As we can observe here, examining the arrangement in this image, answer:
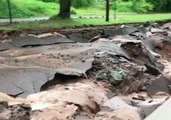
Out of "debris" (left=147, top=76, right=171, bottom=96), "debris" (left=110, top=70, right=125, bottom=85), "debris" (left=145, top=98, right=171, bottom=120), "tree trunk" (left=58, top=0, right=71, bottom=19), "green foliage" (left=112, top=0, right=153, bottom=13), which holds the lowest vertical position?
"green foliage" (left=112, top=0, right=153, bottom=13)

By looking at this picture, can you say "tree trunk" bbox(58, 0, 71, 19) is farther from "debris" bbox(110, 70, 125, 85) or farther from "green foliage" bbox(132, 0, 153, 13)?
"green foliage" bbox(132, 0, 153, 13)

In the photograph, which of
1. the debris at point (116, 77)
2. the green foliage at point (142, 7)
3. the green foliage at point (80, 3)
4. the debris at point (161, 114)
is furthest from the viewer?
the green foliage at point (80, 3)

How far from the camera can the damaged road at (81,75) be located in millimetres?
6754

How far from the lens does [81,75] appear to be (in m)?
8.77

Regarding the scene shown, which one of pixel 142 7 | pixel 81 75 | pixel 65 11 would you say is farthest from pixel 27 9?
pixel 81 75

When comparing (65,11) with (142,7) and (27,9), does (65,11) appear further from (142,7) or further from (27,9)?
(142,7)

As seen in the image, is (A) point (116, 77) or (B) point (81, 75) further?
(A) point (116, 77)

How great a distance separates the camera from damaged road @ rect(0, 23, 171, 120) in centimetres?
675

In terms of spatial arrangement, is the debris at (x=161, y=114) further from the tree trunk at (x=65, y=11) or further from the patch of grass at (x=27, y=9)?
the patch of grass at (x=27, y=9)

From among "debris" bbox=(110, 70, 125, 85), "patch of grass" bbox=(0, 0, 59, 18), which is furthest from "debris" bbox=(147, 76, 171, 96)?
"patch of grass" bbox=(0, 0, 59, 18)

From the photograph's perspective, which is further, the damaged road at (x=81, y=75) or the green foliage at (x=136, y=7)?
the green foliage at (x=136, y=7)

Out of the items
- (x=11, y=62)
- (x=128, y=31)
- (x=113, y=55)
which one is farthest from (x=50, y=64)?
(x=128, y=31)

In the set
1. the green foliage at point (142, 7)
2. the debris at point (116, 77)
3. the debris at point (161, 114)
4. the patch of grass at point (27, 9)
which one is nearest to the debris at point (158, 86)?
the debris at point (116, 77)

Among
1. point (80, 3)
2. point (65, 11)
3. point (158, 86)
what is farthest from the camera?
point (80, 3)
